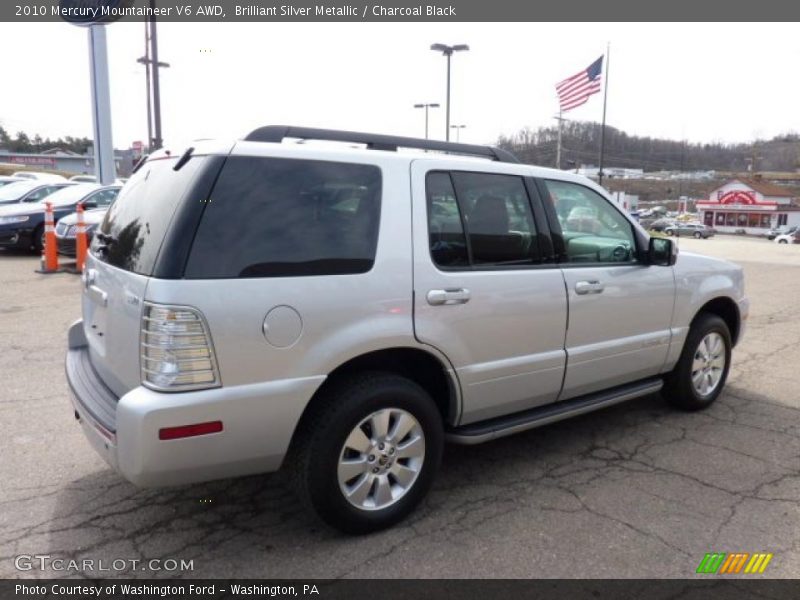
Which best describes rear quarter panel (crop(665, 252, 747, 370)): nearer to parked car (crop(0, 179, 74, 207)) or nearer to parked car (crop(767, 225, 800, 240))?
parked car (crop(0, 179, 74, 207))

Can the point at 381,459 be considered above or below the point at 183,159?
below

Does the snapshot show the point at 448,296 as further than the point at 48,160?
No

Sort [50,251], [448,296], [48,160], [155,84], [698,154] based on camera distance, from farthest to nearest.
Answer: [698,154], [48,160], [155,84], [50,251], [448,296]

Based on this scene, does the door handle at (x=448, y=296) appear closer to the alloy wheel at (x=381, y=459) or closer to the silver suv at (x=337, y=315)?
the silver suv at (x=337, y=315)

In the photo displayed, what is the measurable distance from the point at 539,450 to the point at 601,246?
141 cm

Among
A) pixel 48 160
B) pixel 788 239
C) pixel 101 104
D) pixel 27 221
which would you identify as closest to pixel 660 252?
pixel 27 221

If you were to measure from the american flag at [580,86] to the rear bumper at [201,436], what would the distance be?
73.9ft

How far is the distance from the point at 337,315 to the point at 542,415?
5.22ft

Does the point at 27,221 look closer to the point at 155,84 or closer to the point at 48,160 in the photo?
the point at 155,84

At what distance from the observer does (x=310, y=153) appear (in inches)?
116

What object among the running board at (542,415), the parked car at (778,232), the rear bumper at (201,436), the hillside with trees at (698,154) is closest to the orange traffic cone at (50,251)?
the rear bumper at (201,436)

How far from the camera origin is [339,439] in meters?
2.87

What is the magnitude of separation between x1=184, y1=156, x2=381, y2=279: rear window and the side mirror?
2145 mm

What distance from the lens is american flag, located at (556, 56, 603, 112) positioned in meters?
22.8
